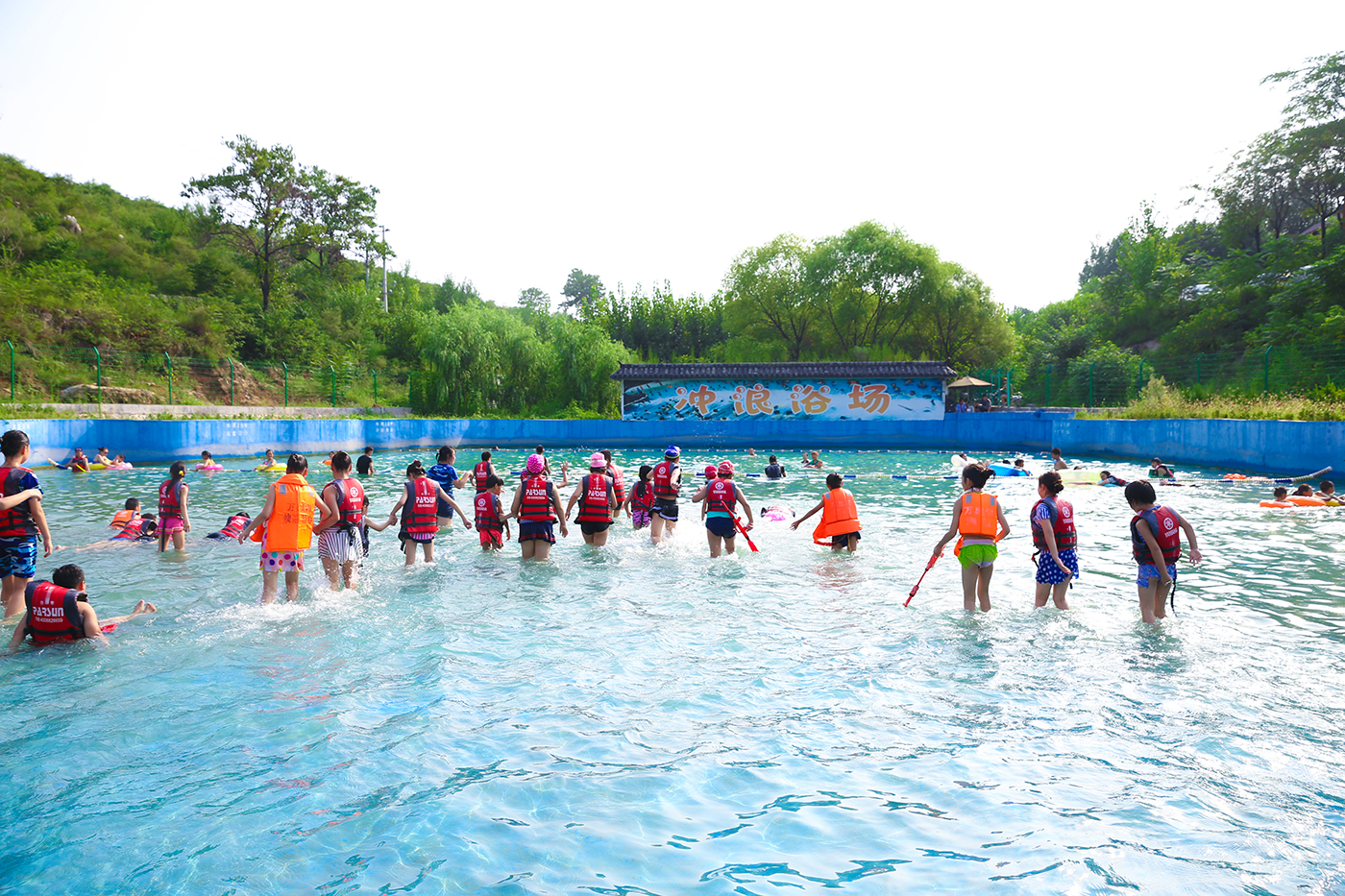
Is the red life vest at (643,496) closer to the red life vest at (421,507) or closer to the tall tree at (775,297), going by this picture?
the red life vest at (421,507)

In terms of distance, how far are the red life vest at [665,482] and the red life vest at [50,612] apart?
7.61 meters

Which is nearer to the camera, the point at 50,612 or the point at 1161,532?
the point at 50,612

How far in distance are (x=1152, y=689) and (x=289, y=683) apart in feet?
22.9

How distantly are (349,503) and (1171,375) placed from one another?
4342 cm

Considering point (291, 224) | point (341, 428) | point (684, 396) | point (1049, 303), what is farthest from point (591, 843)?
point (1049, 303)

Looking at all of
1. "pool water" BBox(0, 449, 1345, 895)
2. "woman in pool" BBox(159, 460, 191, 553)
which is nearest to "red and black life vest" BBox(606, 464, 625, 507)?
"pool water" BBox(0, 449, 1345, 895)

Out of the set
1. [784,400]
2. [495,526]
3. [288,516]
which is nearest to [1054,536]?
[495,526]

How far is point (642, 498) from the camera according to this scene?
13.8 m

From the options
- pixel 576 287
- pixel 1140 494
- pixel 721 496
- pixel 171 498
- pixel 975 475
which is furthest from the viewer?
pixel 576 287

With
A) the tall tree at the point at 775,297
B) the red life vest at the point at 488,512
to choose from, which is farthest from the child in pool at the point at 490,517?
the tall tree at the point at 775,297

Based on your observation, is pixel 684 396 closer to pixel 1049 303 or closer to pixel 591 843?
pixel 591 843

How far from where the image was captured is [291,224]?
188 ft

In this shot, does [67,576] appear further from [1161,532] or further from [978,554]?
[1161,532]

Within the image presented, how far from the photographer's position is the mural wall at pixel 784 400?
42562 millimetres
